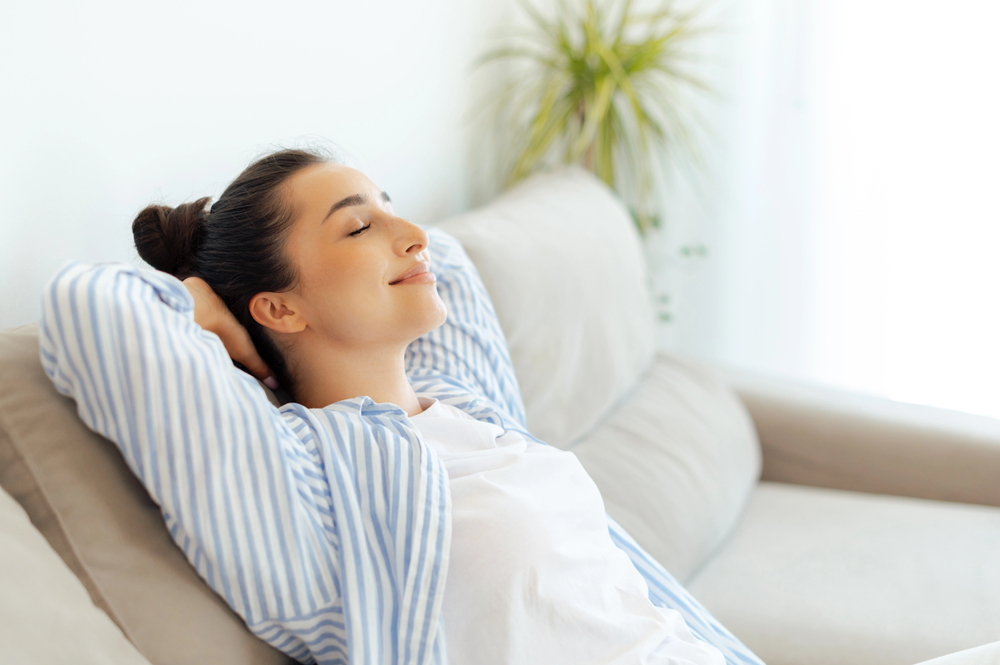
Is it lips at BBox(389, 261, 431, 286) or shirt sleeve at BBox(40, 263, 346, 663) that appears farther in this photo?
lips at BBox(389, 261, 431, 286)

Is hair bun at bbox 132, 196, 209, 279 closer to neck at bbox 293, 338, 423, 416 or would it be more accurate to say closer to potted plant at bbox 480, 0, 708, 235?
neck at bbox 293, 338, 423, 416

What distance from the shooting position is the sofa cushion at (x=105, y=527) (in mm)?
752

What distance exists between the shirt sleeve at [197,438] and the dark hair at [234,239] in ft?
0.69

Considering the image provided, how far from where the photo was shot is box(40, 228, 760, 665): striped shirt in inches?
29.5

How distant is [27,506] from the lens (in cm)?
76

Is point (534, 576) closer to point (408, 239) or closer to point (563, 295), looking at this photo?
point (408, 239)

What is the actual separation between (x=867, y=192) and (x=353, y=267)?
2.06 m

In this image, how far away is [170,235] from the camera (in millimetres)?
1046

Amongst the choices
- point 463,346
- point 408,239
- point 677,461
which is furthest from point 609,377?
point 408,239

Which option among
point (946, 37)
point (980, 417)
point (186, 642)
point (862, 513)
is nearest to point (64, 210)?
point (186, 642)

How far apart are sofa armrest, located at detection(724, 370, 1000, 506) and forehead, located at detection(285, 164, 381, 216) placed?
1330mm

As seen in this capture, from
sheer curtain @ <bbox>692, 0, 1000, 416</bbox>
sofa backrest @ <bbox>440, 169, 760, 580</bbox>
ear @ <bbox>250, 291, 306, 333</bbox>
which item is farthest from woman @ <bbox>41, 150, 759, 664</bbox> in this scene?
sheer curtain @ <bbox>692, 0, 1000, 416</bbox>

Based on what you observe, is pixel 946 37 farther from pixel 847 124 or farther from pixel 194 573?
pixel 194 573

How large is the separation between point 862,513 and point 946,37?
1.50 m
